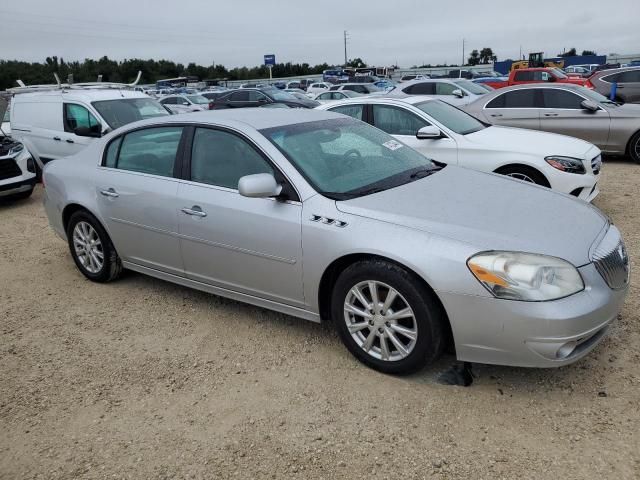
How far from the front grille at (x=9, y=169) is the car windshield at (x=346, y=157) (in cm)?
644

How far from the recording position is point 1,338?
4.15 m

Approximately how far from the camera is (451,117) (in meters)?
7.11

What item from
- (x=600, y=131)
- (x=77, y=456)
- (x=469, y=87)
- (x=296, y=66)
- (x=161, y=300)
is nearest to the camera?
(x=77, y=456)

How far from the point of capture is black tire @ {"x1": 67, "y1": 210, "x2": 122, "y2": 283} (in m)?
4.79

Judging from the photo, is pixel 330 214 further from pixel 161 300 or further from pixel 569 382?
pixel 161 300

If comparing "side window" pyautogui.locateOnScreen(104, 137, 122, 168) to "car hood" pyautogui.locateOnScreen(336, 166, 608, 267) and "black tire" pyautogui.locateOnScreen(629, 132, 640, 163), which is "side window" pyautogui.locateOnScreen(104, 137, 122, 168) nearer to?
"car hood" pyautogui.locateOnScreen(336, 166, 608, 267)

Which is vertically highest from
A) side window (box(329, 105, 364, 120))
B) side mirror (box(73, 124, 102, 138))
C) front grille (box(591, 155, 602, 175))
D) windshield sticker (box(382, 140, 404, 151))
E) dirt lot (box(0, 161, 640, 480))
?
side window (box(329, 105, 364, 120))

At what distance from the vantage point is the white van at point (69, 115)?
363 inches

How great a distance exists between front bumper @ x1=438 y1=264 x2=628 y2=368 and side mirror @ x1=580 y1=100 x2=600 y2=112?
777 cm

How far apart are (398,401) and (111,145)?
3.29m

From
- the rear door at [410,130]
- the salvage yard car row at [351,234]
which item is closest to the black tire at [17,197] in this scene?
the salvage yard car row at [351,234]

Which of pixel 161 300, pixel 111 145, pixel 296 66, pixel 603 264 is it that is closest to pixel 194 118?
pixel 111 145

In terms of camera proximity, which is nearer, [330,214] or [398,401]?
[398,401]

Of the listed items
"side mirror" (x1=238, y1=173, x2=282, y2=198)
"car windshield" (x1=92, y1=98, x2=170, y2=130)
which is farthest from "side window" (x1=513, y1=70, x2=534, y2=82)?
"side mirror" (x1=238, y1=173, x2=282, y2=198)
